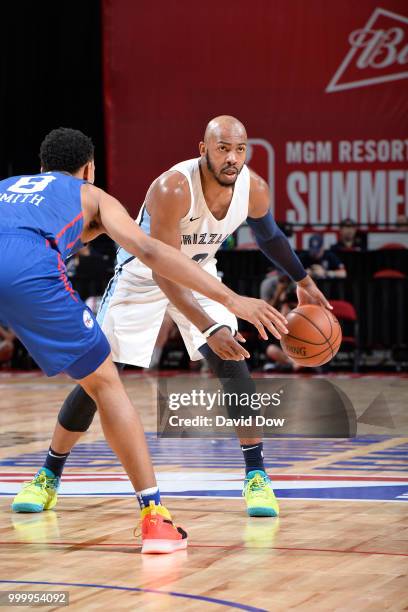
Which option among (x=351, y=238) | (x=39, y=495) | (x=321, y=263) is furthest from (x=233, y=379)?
(x=351, y=238)

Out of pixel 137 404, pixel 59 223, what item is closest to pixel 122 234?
pixel 59 223

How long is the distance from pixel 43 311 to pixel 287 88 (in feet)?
35.7

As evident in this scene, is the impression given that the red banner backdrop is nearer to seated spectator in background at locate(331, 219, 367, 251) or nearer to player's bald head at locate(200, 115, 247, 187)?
seated spectator in background at locate(331, 219, 367, 251)

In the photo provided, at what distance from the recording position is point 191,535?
403 cm

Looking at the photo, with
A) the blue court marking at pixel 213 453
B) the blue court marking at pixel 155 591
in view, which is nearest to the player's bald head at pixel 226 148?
the blue court marking at pixel 213 453

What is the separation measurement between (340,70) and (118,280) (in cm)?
971

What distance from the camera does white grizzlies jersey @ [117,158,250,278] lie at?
4.68 m

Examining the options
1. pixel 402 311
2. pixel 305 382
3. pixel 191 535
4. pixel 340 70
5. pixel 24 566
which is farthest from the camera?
pixel 340 70

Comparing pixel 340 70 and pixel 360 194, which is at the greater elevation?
pixel 340 70

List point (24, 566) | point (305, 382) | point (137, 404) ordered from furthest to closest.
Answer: point (305, 382)
point (137, 404)
point (24, 566)

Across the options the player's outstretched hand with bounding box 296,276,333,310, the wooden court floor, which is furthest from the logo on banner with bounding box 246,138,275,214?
the player's outstretched hand with bounding box 296,276,333,310

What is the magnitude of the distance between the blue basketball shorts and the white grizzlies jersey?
1041 millimetres

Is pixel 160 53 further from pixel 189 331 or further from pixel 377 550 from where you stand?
pixel 377 550

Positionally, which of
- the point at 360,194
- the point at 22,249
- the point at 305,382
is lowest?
the point at 305,382
